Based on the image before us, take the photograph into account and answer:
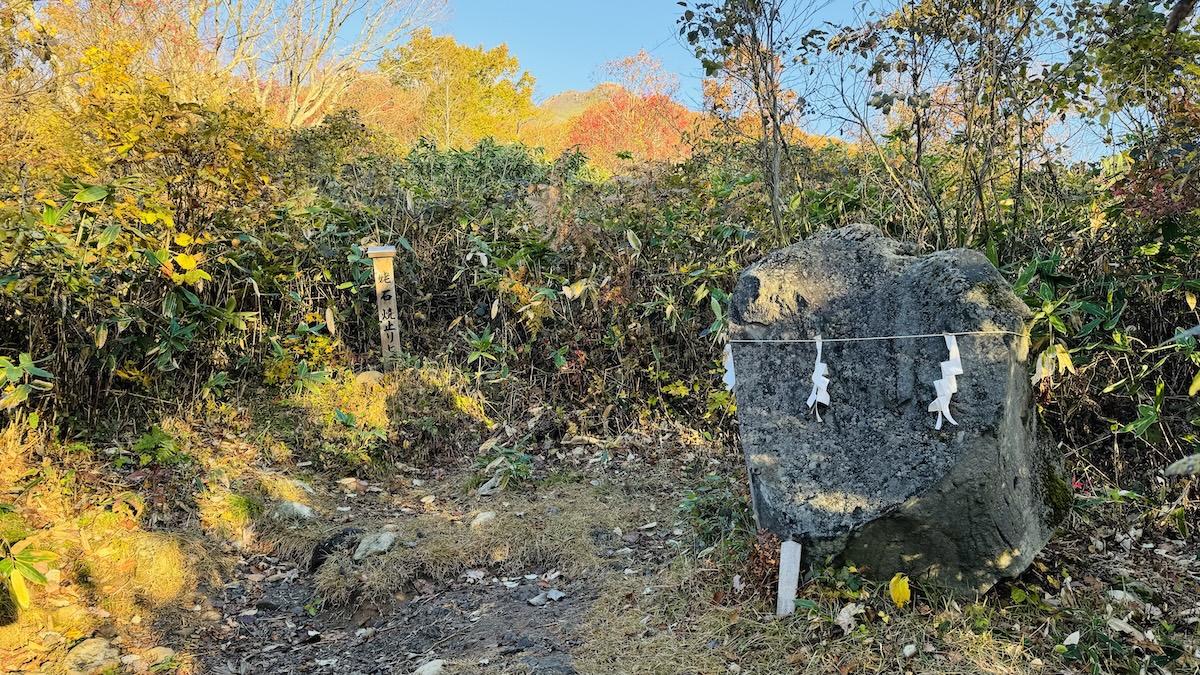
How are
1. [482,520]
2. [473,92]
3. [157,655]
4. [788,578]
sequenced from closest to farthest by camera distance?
[788,578] < [157,655] < [482,520] < [473,92]

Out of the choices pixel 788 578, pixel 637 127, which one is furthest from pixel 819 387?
pixel 637 127

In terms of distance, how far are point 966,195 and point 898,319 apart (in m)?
1.43

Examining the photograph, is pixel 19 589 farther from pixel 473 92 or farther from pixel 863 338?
pixel 473 92

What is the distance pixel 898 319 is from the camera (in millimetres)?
2559

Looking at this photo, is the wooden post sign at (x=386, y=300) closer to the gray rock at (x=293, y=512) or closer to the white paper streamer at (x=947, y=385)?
the gray rock at (x=293, y=512)

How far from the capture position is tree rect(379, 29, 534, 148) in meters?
20.3

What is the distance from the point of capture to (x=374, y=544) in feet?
11.0

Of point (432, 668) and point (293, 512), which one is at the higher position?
point (293, 512)

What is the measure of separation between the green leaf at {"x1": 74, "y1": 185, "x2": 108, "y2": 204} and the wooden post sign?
1.59 m

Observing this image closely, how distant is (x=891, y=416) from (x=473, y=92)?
21.3m

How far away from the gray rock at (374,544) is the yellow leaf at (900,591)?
216 cm

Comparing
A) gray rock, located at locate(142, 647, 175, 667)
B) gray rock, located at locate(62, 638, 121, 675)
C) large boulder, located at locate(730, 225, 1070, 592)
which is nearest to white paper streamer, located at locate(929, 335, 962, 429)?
large boulder, located at locate(730, 225, 1070, 592)

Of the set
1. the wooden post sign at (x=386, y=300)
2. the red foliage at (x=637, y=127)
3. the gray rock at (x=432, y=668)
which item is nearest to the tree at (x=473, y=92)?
the red foliage at (x=637, y=127)

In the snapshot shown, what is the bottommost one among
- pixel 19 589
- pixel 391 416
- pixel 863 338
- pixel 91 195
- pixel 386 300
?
pixel 19 589
